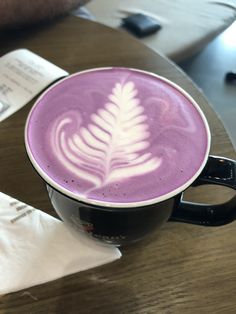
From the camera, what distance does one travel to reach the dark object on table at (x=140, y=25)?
3.97ft

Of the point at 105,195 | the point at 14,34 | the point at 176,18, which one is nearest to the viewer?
the point at 105,195

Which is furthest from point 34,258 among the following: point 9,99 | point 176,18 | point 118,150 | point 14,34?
point 176,18

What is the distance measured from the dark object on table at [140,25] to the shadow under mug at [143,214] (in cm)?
87

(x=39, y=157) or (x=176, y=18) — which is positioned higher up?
(x=39, y=157)

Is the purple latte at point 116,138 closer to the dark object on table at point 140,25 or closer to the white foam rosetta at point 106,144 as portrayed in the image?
the white foam rosetta at point 106,144

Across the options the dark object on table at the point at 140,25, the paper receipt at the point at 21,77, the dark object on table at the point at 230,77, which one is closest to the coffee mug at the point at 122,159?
the paper receipt at the point at 21,77

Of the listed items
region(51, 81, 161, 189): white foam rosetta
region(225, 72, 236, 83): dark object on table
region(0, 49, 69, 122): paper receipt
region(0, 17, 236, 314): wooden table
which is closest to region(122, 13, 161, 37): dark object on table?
region(225, 72, 236, 83): dark object on table

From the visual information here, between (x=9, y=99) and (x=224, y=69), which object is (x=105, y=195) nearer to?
(x=9, y=99)

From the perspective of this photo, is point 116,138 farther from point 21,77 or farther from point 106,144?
point 21,77

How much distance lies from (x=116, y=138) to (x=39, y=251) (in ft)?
0.43

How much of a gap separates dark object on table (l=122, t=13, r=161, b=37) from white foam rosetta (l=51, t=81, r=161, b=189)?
80 centimetres

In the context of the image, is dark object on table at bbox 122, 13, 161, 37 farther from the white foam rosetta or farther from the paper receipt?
the white foam rosetta

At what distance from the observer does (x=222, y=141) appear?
57cm

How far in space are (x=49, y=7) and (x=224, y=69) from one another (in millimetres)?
918
